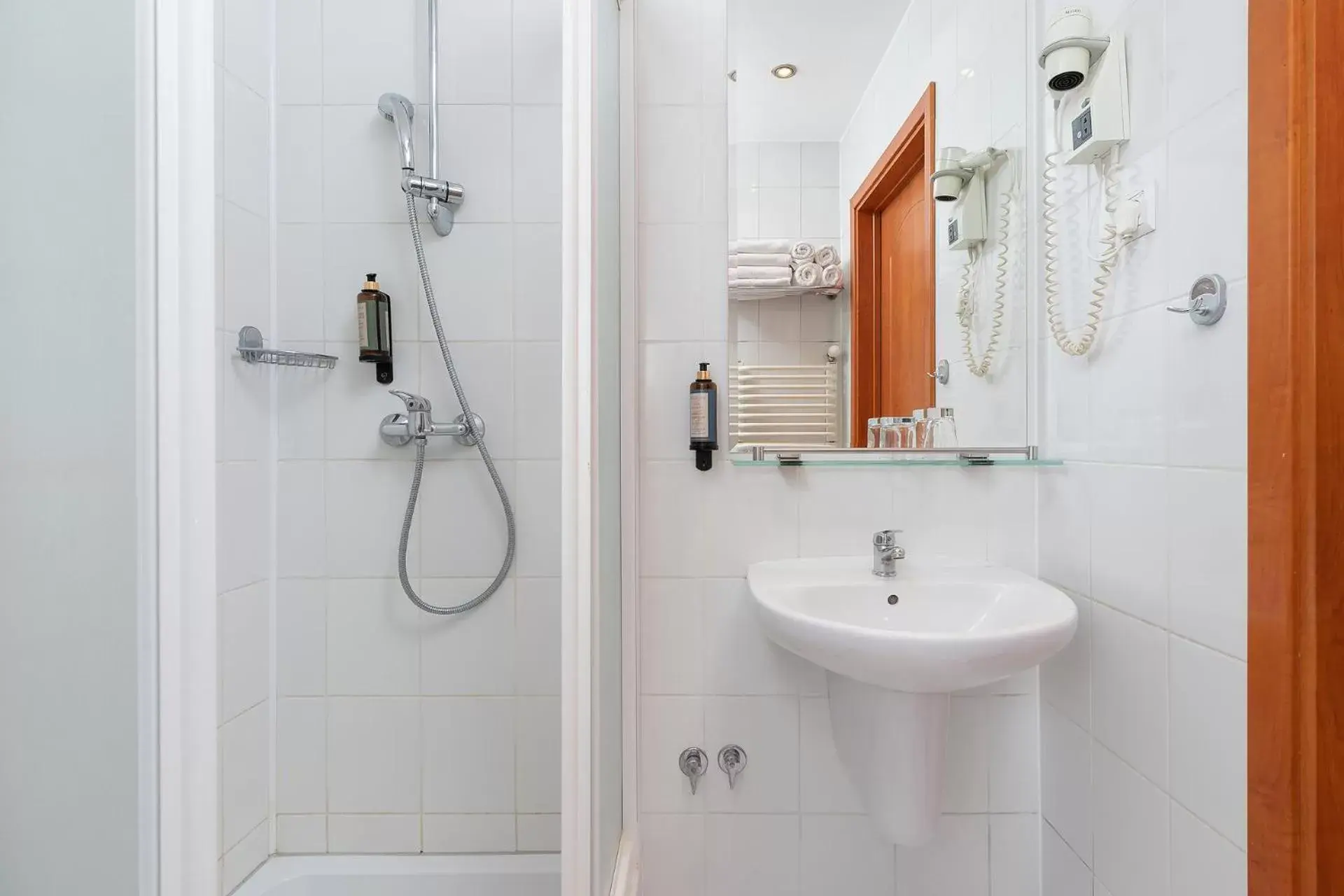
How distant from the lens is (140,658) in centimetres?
44

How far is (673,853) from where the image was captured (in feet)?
4.21

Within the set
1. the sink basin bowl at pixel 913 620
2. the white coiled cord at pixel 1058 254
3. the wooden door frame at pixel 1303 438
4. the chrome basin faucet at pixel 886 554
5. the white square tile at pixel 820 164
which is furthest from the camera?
Answer: the white square tile at pixel 820 164

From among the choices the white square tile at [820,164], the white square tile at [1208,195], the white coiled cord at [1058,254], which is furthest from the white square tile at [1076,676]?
the white square tile at [820,164]

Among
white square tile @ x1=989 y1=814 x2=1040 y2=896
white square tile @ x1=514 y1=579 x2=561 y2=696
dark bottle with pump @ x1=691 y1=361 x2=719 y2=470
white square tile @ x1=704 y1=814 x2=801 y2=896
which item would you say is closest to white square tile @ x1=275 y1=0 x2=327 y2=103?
dark bottle with pump @ x1=691 y1=361 x2=719 y2=470

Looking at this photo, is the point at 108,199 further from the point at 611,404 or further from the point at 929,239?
the point at 929,239

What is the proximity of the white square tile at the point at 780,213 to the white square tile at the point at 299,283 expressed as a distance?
0.87 m

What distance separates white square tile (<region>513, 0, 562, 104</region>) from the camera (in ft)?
4.13

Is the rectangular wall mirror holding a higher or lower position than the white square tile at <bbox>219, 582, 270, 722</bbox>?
higher

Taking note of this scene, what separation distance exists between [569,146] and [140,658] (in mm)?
653

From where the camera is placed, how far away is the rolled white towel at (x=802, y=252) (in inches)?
49.9

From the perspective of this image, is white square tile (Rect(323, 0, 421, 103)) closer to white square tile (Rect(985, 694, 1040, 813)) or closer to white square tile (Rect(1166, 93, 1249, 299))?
white square tile (Rect(1166, 93, 1249, 299))

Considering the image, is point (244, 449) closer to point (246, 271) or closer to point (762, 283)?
point (246, 271)

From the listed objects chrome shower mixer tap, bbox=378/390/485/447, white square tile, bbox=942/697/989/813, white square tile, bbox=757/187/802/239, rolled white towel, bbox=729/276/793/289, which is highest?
white square tile, bbox=757/187/802/239

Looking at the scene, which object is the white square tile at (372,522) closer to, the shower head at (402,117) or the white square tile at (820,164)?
the shower head at (402,117)
